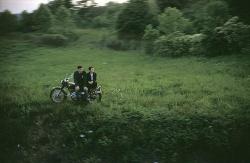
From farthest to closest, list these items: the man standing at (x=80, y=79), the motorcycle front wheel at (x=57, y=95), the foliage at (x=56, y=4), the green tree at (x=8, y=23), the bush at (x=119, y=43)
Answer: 1. the bush at (x=119, y=43)
2. the foliage at (x=56, y=4)
3. the green tree at (x=8, y=23)
4. the motorcycle front wheel at (x=57, y=95)
5. the man standing at (x=80, y=79)

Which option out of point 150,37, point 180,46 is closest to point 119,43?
point 150,37

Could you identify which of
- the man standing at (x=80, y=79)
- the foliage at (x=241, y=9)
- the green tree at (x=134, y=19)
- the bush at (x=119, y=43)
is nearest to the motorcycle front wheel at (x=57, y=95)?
the man standing at (x=80, y=79)

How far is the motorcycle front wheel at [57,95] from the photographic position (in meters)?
11.2

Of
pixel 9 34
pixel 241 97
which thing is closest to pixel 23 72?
pixel 9 34

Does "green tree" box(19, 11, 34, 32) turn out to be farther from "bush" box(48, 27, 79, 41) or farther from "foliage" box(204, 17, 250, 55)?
"foliage" box(204, 17, 250, 55)

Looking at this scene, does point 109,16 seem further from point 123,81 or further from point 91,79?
point 91,79

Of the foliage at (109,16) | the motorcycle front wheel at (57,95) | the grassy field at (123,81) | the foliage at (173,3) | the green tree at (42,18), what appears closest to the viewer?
the grassy field at (123,81)

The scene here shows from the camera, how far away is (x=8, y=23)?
40.6 ft

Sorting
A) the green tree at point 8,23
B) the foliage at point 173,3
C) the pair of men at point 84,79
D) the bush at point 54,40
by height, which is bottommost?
the pair of men at point 84,79

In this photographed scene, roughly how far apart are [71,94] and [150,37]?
592 cm

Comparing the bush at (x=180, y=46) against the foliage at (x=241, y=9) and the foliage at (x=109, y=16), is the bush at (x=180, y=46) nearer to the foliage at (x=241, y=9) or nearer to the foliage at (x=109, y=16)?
the foliage at (x=241, y=9)

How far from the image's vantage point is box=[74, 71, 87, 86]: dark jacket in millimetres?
11062

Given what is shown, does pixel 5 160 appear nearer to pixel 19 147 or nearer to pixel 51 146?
pixel 19 147

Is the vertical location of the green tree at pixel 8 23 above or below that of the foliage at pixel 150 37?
above
